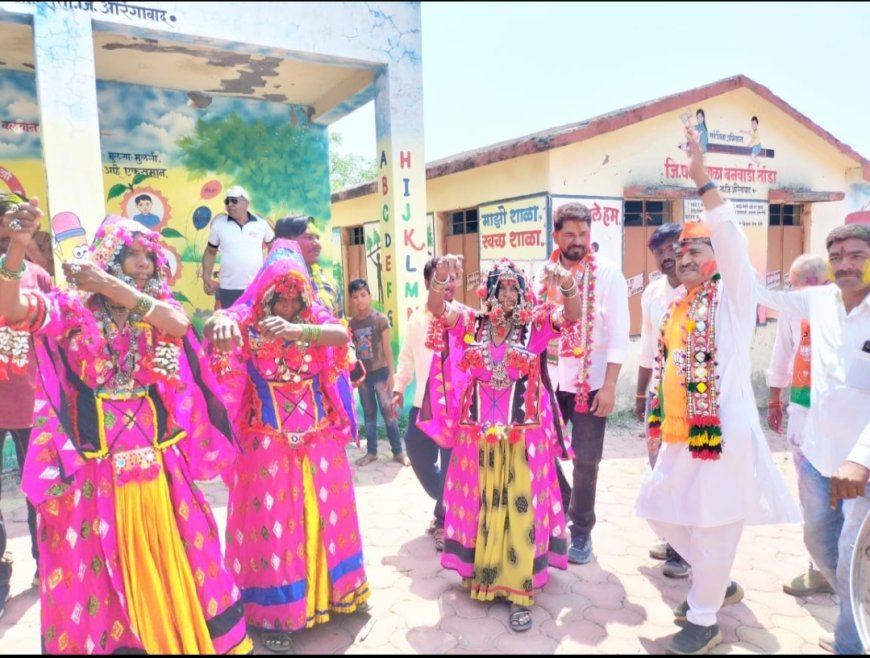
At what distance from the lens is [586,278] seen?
396cm

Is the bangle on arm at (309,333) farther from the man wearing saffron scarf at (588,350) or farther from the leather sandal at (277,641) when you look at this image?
the man wearing saffron scarf at (588,350)

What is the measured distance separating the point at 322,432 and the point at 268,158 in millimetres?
6139

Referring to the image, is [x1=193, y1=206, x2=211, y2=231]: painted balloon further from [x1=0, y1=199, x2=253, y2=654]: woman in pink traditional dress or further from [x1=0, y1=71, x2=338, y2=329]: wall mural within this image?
[x1=0, y1=199, x2=253, y2=654]: woman in pink traditional dress

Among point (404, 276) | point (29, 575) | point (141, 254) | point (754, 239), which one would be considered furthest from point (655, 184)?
point (29, 575)


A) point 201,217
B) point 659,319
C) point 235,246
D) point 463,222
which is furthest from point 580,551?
point 201,217

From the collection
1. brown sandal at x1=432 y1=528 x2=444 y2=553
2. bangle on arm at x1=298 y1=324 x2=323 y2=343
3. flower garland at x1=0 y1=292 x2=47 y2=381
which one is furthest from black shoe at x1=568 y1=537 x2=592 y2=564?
flower garland at x1=0 y1=292 x2=47 y2=381

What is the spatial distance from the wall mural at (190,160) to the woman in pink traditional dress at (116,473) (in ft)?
16.6

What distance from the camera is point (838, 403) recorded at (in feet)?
9.98

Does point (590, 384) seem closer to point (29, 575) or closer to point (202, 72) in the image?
point (29, 575)

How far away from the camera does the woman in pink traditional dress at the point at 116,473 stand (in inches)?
102

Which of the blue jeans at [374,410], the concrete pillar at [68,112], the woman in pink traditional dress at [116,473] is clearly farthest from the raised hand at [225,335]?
the blue jeans at [374,410]

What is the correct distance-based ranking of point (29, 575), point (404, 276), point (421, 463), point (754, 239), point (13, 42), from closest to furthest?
point (29, 575) < point (421, 463) < point (13, 42) < point (404, 276) < point (754, 239)

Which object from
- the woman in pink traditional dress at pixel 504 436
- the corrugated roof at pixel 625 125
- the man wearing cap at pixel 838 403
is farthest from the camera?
the corrugated roof at pixel 625 125

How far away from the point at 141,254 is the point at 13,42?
4.69 meters
